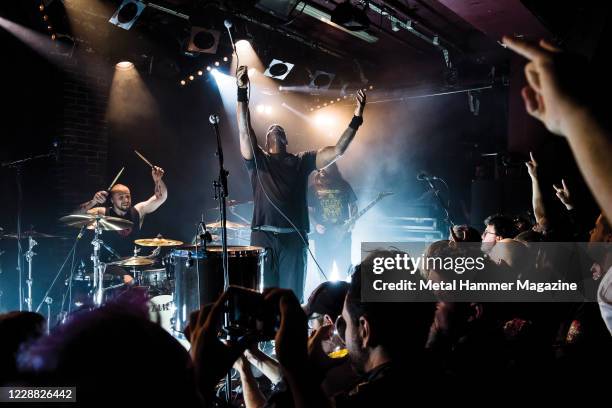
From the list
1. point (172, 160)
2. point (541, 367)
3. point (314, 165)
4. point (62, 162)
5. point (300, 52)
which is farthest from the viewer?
point (300, 52)

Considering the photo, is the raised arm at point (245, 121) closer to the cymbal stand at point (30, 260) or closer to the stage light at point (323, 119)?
the cymbal stand at point (30, 260)

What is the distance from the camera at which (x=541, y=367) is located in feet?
7.36

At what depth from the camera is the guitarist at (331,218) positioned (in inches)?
329

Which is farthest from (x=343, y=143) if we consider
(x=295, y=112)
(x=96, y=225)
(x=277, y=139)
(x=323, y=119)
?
(x=323, y=119)

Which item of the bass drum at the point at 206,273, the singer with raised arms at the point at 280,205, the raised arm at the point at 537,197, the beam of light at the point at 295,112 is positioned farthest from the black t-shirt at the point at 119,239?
the beam of light at the point at 295,112

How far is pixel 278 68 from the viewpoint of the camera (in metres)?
8.19

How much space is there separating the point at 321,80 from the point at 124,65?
366 cm

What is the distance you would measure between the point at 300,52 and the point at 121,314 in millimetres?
8855

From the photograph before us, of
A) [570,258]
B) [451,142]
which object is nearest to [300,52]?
[451,142]

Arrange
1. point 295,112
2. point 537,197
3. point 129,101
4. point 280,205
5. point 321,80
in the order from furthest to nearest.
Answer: point 295,112 → point 321,80 → point 129,101 → point 537,197 → point 280,205

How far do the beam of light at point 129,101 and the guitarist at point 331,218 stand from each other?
3.12 metres

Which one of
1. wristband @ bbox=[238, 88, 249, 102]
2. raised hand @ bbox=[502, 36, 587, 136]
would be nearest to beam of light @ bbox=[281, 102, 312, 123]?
wristband @ bbox=[238, 88, 249, 102]

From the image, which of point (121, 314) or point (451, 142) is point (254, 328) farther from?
point (451, 142)

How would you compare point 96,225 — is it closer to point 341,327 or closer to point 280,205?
point 280,205
